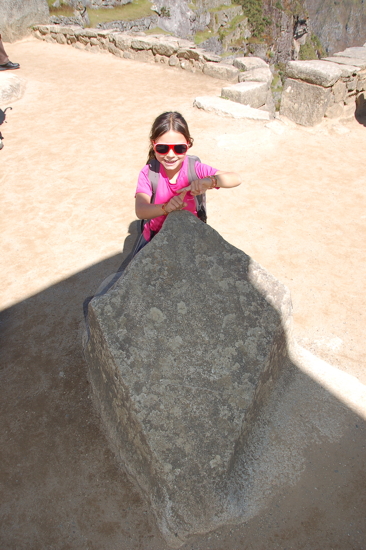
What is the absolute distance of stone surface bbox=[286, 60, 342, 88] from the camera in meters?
5.82

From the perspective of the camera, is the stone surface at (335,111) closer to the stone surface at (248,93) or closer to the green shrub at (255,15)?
the stone surface at (248,93)

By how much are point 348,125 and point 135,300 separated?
5592mm

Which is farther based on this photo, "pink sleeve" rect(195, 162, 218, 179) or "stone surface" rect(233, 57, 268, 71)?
"stone surface" rect(233, 57, 268, 71)

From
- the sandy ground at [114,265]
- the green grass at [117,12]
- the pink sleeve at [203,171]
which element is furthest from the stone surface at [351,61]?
the green grass at [117,12]

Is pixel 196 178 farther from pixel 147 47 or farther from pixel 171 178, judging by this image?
pixel 147 47

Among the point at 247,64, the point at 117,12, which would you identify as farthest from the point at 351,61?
the point at 117,12

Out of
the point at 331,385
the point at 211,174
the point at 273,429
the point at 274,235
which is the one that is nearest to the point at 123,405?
the point at 273,429

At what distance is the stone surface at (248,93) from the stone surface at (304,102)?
0.95 meters

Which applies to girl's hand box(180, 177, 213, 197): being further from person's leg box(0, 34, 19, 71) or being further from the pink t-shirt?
person's leg box(0, 34, 19, 71)

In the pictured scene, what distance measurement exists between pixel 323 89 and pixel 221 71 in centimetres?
296

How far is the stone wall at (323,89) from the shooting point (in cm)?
592

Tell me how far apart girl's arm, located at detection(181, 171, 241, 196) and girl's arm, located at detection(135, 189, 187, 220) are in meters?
0.06

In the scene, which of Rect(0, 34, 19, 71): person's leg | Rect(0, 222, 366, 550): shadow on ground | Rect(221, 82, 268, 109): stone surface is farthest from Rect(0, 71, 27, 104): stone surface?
Rect(0, 222, 366, 550): shadow on ground

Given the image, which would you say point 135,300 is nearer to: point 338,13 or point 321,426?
point 321,426
